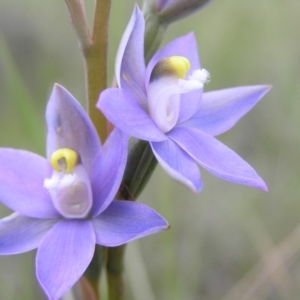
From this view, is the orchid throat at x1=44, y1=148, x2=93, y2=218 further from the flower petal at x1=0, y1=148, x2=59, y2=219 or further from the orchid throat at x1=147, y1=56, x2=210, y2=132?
the orchid throat at x1=147, y1=56, x2=210, y2=132

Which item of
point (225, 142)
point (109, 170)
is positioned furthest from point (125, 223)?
point (225, 142)

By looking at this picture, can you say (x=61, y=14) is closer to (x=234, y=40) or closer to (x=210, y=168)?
(x=234, y=40)

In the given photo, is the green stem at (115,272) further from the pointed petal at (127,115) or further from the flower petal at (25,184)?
the pointed petal at (127,115)

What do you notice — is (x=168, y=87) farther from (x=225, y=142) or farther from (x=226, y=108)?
(x=225, y=142)

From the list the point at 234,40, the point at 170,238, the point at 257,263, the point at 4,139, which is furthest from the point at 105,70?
the point at 234,40

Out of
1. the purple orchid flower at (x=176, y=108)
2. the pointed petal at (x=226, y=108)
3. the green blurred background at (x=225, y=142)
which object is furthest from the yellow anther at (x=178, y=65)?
the green blurred background at (x=225, y=142)

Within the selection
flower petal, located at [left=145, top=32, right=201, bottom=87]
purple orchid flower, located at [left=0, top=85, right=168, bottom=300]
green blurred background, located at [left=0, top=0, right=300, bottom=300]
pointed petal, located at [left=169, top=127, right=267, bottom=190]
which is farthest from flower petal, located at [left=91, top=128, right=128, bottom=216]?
green blurred background, located at [left=0, top=0, right=300, bottom=300]
